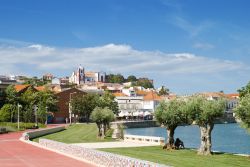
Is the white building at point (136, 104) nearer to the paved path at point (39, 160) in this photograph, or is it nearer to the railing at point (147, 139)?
the railing at point (147, 139)

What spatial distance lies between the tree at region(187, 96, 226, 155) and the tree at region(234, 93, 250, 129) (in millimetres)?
3892

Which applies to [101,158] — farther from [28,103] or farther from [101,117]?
[28,103]

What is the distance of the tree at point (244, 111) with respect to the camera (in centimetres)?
2984

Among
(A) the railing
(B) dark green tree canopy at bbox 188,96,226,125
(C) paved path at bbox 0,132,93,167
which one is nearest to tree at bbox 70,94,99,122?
(A) the railing

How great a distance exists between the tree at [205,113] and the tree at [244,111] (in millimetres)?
3892

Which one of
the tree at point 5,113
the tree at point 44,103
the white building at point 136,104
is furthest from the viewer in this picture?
the white building at point 136,104

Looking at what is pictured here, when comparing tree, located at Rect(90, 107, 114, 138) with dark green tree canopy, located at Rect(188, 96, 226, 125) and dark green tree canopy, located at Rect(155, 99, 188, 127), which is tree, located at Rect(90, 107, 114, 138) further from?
dark green tree canopy, located at Rect(188, 96, 226, 125)

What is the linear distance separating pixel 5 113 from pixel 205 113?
7008cm

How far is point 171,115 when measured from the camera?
3991 cm

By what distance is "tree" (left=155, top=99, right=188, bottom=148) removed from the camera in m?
39.7

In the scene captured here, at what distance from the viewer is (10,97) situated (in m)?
107

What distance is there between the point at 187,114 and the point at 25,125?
49661 millimetres

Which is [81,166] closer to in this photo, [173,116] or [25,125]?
[173,116]

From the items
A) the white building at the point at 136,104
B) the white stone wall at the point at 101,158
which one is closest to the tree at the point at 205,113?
the white stone wall at the point at 101,158
